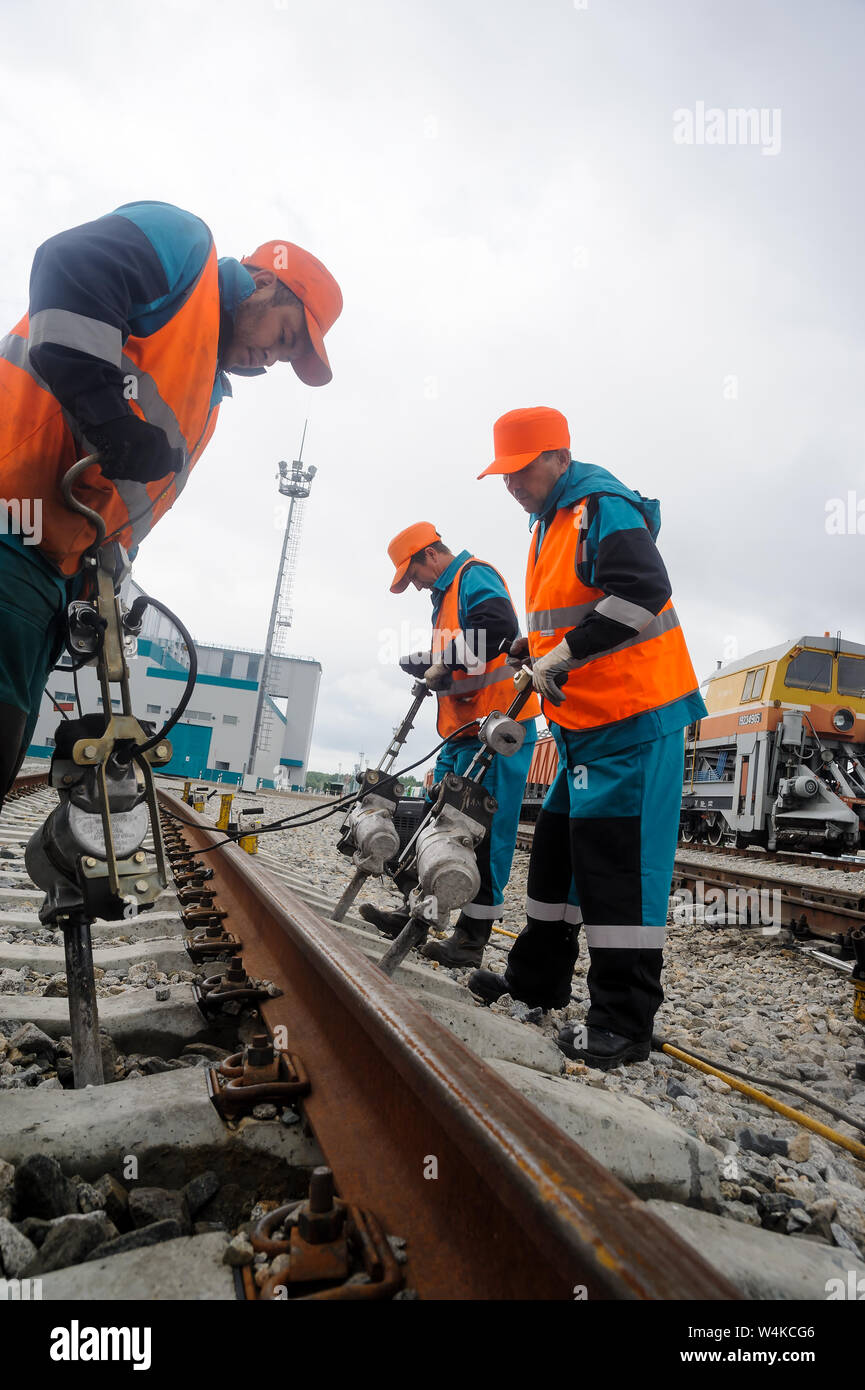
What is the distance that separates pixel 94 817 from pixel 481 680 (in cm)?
269

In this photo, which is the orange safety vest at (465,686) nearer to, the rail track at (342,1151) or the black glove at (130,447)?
the rail track at (342,1151)

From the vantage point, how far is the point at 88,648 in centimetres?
169

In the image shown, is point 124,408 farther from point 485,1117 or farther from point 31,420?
point 485,1117

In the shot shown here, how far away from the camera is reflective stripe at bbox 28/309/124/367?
1.52m

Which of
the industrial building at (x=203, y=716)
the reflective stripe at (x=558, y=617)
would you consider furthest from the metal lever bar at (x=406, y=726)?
the industrial building at (x=203, y=716)

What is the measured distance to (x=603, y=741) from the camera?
253cm

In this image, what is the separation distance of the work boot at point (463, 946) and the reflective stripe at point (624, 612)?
64.9 inches

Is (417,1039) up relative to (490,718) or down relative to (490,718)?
down

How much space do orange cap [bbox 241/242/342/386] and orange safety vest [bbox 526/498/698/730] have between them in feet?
3.49

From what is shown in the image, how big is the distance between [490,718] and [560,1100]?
5.29 feet

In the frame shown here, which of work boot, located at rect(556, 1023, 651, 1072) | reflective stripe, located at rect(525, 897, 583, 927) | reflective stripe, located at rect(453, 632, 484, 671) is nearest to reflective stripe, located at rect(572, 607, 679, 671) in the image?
reflective stripe, located at rect(525, 897, 583, 927)

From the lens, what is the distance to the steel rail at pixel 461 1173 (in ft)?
2.39

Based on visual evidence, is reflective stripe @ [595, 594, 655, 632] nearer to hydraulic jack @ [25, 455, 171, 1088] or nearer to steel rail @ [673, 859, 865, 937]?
hydraulic jack @ [25, 455, 171, 1088]
